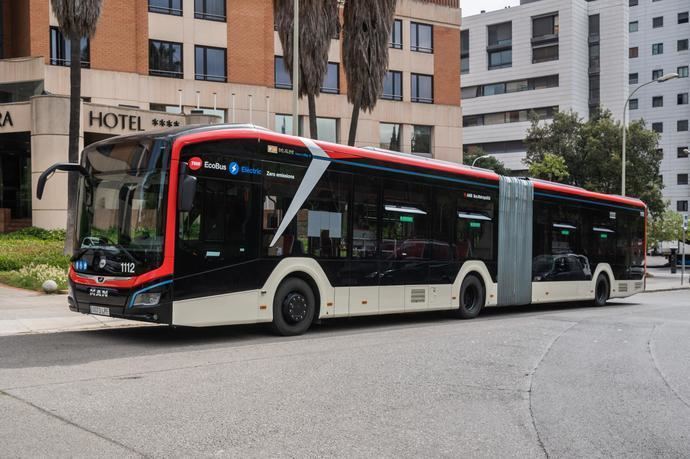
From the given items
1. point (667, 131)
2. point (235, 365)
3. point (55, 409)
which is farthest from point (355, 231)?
point (667, 131)

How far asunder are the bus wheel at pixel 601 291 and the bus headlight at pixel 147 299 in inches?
580

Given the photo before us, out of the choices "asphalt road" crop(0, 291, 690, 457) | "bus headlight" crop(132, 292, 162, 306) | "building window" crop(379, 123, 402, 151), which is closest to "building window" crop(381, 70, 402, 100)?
"building window" crop(379, 123, 402, 151)

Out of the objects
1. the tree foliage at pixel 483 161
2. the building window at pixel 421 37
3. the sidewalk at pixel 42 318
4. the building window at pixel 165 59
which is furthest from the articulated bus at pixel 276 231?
the tree foliage at pixel 483 161

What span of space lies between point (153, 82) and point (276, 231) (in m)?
25.0

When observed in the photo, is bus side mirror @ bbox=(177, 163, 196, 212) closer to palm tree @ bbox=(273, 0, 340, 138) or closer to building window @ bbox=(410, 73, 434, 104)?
palm tree @ bbox=(273, 0, 340, 138)

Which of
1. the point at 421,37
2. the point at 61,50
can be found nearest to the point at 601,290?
the point at 61,50

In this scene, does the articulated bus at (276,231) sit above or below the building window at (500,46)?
below

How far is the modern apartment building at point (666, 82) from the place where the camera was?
88000mm

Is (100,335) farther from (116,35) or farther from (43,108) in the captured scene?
(116,35)

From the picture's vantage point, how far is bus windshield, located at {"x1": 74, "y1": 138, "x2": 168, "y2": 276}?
10633 millimetres

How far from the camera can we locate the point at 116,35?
33.7m

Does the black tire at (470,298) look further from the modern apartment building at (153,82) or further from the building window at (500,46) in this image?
the building window at (500,46)

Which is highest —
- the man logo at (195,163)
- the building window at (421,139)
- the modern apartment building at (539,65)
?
the modern apartment building at (539,65)

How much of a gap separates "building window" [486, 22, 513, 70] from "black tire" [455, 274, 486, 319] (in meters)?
72.0
